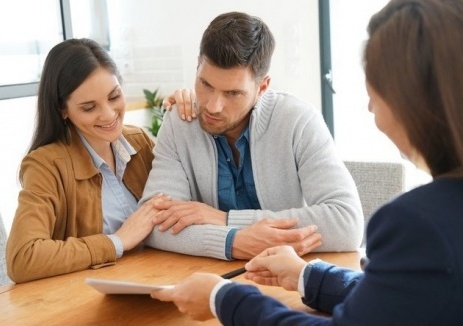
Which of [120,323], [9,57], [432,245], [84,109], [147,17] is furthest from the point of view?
[147,17]

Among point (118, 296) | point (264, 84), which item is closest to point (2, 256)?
point (118, 296)

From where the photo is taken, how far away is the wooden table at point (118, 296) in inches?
53.7

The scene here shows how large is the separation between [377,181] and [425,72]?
1.39 meters

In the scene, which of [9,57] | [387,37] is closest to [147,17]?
[9,57]

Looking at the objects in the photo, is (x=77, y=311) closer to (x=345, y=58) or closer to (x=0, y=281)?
(x=0, y=281)

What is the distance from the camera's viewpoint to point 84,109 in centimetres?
197

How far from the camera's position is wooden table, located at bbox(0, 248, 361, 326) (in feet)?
4.48

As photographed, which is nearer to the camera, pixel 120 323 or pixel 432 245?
pixel 432 245

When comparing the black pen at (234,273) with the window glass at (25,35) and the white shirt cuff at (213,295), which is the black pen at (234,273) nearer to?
the white shirt cuff at (213,295)

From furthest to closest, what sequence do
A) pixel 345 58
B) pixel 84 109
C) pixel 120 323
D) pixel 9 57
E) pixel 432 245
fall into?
1. pixel 345 58
2. pixel 9 57
3. pixel 84 109
4. pixel 120 323
5. pixel 432 245

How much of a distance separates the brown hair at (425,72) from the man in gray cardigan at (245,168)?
0.80 metres

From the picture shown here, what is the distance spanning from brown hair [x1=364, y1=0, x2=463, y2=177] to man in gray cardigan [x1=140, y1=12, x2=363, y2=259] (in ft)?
2.61

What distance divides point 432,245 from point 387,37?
0.29 meters

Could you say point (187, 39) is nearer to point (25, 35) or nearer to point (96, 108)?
point (25, 35)
